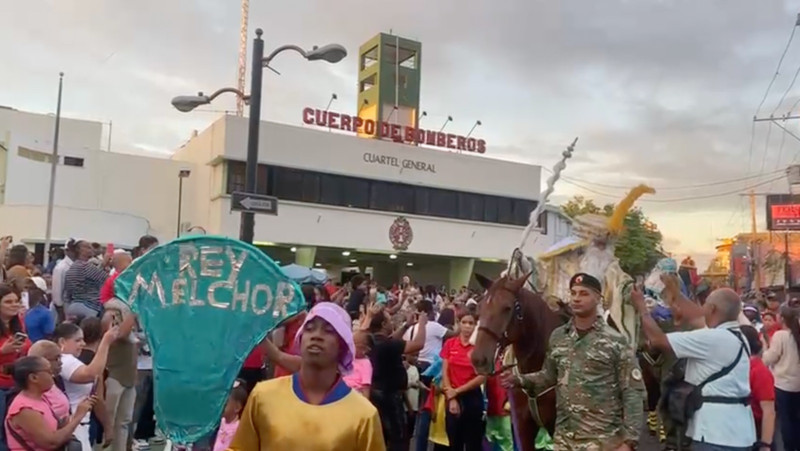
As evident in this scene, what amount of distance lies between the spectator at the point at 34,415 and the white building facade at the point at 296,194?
75.5 ft

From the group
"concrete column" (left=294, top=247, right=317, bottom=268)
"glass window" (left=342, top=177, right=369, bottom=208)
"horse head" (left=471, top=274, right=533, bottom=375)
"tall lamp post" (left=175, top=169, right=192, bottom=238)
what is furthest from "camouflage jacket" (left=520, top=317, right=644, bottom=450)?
"tall lamp post" (left=175, top=169, right=192, bottom=238)

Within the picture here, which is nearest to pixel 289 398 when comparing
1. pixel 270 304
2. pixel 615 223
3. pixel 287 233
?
pixel 270 304

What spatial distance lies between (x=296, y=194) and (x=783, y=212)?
36.2m

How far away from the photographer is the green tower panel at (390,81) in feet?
120

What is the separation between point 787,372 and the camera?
8.34 m

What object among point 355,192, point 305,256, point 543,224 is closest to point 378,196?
point 355,192

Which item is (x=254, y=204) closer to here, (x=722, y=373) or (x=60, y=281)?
(x=60, y=281)

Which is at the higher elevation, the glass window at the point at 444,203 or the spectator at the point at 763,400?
the glass window at the point at 444,203

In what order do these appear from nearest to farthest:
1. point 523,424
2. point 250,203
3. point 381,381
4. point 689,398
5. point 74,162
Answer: point 689,398
point 523,424
point 381,381
point 250,203
point 74,162

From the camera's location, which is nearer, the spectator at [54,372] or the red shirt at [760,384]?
the spectator at [54,372]

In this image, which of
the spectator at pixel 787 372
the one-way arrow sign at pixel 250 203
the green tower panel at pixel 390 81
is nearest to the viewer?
the spectator at pixel 787 372

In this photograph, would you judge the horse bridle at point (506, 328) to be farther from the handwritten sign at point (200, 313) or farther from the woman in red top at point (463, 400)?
the handwritten sign at point (200, 313)

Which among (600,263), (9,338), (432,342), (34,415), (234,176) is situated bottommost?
(34,415)

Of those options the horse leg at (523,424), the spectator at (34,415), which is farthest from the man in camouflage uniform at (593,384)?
the spectator at (34,415)
